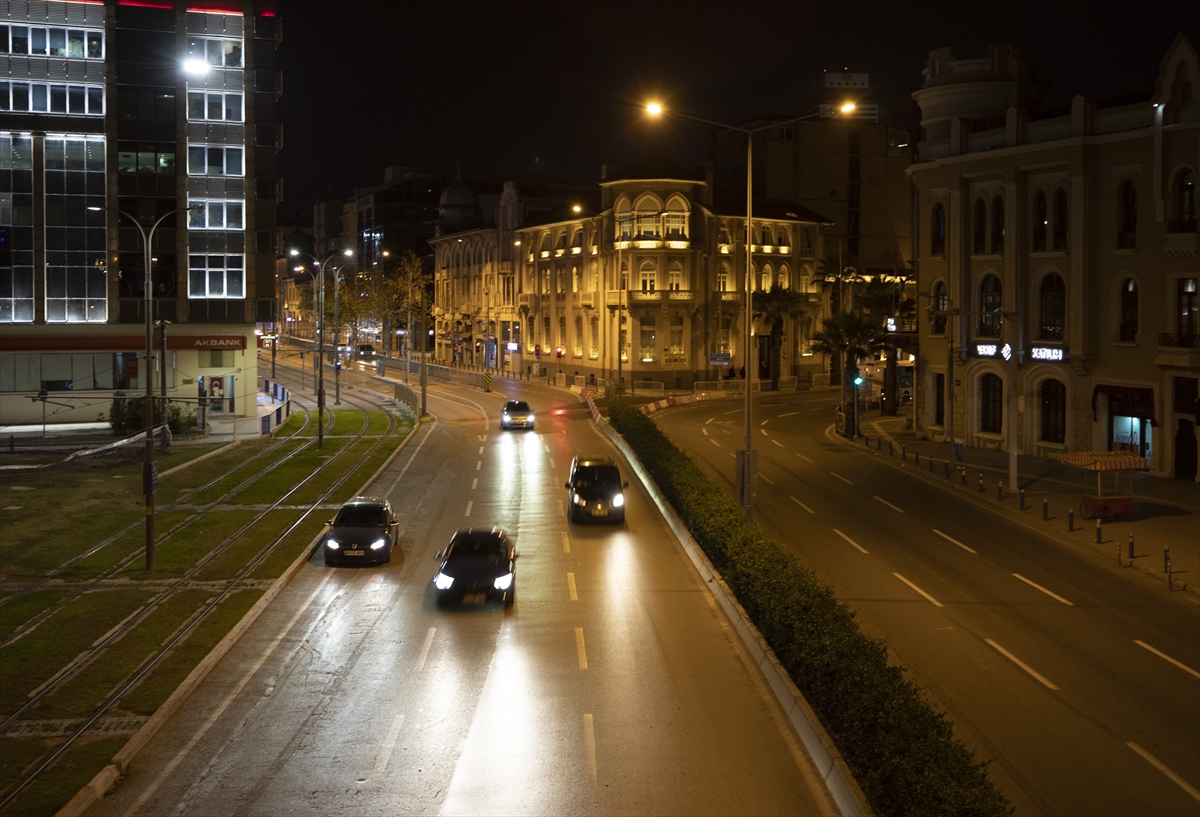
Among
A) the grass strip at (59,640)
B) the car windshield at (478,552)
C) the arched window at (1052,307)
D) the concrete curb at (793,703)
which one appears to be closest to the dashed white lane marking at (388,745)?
the concrete curb at (793,703)

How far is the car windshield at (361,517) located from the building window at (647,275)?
202ft

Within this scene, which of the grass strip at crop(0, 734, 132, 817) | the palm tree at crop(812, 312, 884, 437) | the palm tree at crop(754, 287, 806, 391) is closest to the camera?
the grass strip at crop(0, 734, 132, 817)

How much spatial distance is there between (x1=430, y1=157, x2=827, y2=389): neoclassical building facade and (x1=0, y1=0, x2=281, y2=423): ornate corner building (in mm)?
27764

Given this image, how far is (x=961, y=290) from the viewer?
5541cm

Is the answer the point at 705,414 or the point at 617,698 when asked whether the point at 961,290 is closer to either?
the point at 705,414

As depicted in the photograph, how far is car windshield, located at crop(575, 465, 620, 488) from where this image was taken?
34562 mm

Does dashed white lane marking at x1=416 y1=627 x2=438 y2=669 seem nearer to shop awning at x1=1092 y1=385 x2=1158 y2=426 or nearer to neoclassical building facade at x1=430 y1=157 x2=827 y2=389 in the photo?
shop awning at x1=1092 y1=385 x2=1158 y2=426

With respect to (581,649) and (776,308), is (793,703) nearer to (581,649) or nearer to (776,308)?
(581,649)

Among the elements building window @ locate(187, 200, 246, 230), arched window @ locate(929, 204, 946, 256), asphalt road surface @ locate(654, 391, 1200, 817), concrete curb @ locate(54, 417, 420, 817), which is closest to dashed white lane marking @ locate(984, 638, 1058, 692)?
asphalt road surface @ locate(654, 391, 1200, 817)

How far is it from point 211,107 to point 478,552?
56.2 meters

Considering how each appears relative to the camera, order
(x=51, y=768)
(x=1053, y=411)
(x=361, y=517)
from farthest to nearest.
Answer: (x=1053, y=411)
(x=361, y=517)
(x=51, y=768)

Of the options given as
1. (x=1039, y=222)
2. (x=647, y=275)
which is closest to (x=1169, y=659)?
(x=1039, y=222)

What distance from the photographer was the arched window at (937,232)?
189ft

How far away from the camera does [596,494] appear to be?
34.1 metres
